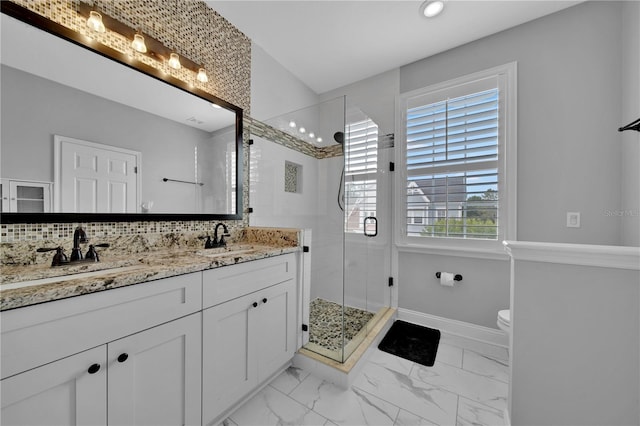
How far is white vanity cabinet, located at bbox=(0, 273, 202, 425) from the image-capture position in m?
0.68

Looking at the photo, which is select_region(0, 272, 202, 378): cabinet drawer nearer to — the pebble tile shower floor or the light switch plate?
the pebble tile shower floor

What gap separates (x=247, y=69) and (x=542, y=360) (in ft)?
8.96

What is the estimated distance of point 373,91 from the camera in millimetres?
2662

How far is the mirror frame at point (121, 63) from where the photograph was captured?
1.02 m

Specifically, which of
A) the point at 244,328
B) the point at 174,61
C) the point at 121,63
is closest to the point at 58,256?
the point at 244,328

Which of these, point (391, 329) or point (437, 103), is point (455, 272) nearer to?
point (391, 329)

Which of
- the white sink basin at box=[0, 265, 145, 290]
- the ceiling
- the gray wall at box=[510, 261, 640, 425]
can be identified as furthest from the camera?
the ceiling

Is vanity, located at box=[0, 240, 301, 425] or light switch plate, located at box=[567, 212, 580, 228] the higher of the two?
light switch plate, located at box=[567, 212, 580, 228]

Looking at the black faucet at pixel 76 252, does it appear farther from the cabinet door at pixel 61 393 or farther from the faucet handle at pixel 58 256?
the cabinet door at pixel 61 393

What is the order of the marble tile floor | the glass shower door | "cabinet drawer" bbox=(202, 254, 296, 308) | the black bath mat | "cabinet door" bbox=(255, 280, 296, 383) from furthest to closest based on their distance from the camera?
the glass shower door
the black bath mat
"cabinet door" bbox=(255, 280, 296, 383)
the marble tile floor
"cabinet drawer" bbox=(202, 254, 296, 308)

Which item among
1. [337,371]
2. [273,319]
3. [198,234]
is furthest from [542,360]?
[198,234]

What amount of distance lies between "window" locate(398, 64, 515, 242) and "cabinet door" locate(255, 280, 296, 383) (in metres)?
1.44

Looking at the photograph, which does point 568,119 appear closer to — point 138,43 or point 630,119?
point 630,119

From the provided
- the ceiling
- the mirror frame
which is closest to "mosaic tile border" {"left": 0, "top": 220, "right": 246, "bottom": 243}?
the mirror frame
